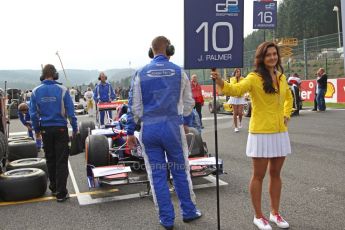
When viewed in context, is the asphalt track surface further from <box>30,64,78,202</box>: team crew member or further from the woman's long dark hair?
the woman's long dark hair

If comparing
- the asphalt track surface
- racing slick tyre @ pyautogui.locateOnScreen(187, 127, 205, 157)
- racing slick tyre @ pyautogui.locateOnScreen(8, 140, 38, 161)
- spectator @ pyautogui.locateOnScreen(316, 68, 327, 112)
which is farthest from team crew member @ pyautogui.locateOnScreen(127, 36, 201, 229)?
spectator @ pyautogui.locateOnScreen(316, 68, 327, 112)

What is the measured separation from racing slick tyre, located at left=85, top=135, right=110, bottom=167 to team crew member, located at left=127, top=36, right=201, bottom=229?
5.96 feet

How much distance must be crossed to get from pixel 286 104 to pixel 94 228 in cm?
234

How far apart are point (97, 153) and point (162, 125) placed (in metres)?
2.13

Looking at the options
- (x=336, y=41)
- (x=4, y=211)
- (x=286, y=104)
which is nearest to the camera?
(x=286, y=104)

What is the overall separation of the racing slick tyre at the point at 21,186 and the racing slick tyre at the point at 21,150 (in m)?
2.39

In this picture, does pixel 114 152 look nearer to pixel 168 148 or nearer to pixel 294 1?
pixel 168 148

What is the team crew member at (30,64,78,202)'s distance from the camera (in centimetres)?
552

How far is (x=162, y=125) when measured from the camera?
4230 mm

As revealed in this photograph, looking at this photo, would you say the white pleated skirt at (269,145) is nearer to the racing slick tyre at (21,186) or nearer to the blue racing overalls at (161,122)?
the blue racing overalls at (161,122)

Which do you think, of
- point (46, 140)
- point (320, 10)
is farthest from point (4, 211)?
point (320, 10)

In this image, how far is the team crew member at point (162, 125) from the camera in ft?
13.8

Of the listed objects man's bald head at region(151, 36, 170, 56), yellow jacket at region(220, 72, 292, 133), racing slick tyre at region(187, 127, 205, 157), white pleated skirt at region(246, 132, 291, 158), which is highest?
man's bald head at region(151, 36, 170, 56)

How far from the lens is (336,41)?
26344 millimetres
